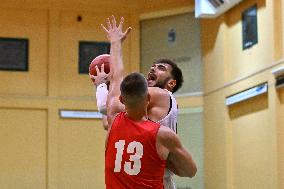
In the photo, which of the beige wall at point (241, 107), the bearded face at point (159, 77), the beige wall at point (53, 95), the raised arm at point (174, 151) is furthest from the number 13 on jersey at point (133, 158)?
the beige wall at point (53, 95)

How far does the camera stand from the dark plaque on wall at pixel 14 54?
14719 mm

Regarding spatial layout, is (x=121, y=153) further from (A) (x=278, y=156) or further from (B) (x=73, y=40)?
(B) (x=73, y=40)

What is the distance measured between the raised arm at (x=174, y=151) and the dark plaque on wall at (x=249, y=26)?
8718mm

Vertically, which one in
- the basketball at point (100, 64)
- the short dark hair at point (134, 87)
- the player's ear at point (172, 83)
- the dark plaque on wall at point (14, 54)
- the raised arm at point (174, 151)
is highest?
the dark plaque on wall at point (14, 54)

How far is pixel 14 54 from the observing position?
14750mm

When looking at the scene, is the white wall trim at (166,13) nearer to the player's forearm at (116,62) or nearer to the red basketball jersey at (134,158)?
the player's forearm at (116,62)

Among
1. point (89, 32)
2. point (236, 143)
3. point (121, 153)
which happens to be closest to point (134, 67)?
point (89, 32)

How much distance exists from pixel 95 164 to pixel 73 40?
315cm

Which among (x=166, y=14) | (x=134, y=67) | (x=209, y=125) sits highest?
(x=166, y=14)

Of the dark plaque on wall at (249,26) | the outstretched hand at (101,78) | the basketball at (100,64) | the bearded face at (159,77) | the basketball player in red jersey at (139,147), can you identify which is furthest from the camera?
the dark plaque on wall at (249,26)

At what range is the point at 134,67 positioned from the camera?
15.2m

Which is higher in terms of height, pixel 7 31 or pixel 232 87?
pixel 7 31

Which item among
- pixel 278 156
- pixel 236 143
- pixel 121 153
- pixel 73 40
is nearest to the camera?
pixel 121 153

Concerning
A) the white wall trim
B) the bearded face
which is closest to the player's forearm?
the bearded face
